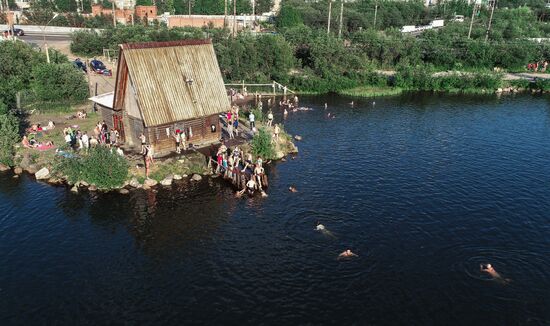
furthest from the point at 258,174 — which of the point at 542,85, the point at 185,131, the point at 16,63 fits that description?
the point at 542,85

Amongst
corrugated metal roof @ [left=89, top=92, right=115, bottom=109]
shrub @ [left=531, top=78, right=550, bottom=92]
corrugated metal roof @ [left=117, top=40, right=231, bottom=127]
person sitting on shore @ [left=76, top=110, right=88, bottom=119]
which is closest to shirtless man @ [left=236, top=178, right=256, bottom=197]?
corrugated metal roof @ [left=117, top=40, right=231, bottom=127]

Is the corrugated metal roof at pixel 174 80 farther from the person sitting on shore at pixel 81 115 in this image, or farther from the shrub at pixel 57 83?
the shrub at pixel 57 83

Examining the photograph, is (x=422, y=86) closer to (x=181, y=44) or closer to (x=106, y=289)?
(x=181, y=44)

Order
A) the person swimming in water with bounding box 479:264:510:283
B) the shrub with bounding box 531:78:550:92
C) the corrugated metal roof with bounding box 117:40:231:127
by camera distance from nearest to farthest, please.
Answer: the person swimming in water with bounding box 479:264:510:283
the corrugated metal roof with bounding box 117:40:231:127
the shrub with bounding box 531:78:550:92

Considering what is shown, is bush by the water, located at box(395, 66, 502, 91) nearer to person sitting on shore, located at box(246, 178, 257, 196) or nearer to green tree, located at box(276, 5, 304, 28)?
person sitting on shore, located at box(246, 178, 257, 196)

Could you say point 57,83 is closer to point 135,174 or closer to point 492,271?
point 135,174

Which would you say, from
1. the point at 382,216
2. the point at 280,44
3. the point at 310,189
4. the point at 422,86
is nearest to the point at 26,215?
the point at 310,189
